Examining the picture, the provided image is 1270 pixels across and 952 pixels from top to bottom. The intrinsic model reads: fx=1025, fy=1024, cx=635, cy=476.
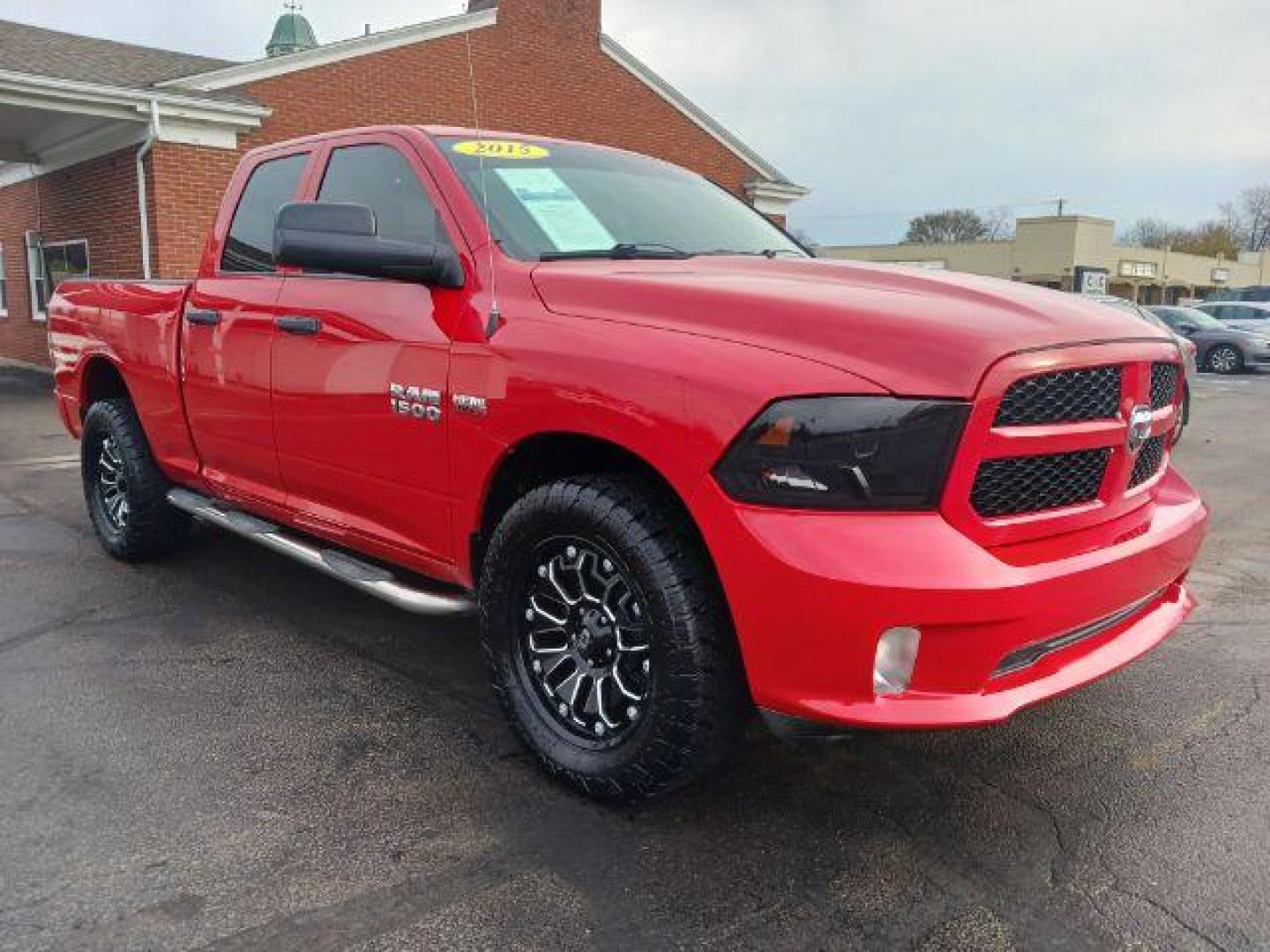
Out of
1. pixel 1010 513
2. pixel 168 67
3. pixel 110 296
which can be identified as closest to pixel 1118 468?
pixel 1010 513

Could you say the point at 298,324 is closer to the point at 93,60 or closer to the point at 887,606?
the point at 887,606

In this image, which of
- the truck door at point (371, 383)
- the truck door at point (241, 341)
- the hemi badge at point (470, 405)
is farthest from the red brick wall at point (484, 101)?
the hemi badge at point (470, 405)

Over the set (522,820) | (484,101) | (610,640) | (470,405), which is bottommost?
(522,820)

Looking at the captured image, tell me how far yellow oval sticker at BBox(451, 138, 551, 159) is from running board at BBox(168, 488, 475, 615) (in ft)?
4.86

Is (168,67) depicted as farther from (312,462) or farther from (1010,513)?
(1010,513)

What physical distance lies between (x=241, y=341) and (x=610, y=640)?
2.14 m

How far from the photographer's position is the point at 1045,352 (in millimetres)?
2393

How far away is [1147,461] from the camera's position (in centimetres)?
295

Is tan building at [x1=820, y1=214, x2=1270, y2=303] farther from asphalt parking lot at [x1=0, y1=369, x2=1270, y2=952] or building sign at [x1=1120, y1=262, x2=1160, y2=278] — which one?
asphalt parking lot at [x1=0, y1=369, x2=1270, y2=952]

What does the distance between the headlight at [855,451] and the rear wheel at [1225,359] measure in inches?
950

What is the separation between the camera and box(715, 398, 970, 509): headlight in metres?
2.26

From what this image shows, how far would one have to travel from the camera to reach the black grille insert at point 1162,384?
2820 mm

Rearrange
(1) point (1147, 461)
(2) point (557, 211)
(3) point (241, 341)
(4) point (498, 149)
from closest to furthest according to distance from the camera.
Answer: (1) point (1147, 461) → (2) point (557, 211) → (4) point (498, 149) → (3) point (241, 341)

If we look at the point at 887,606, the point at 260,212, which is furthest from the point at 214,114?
the point at 887,606
